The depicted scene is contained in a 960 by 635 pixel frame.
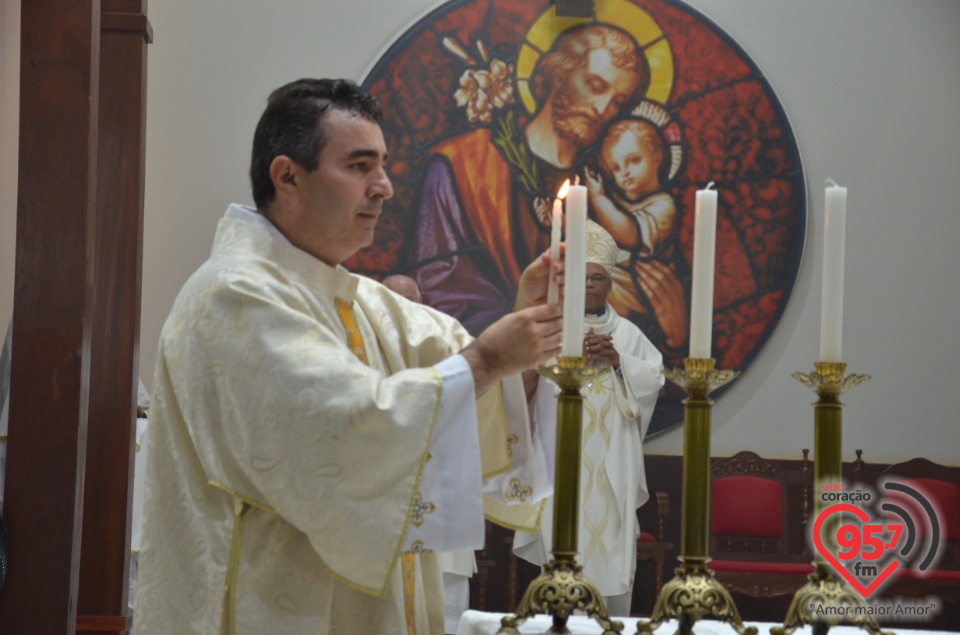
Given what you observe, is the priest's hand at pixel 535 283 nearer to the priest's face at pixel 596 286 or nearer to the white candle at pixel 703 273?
the white candle at pixel 703 273

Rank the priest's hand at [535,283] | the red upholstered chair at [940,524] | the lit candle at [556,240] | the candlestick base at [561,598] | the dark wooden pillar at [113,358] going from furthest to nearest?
the red upholstered chair at [940,524], the dark wooden pillar at [113,358], the priest's hand at [535,283], the lit candle at [556,240], the candlestick base at [561,598]

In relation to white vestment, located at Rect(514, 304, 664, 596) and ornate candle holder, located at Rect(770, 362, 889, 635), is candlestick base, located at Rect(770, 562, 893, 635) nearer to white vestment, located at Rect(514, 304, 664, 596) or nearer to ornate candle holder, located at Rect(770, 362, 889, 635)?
ornate candle holder, located at Rect(770, 362, 889, 635)

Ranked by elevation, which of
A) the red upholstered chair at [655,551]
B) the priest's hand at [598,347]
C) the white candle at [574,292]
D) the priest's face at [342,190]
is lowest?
the red upholstered chair at [655,551]

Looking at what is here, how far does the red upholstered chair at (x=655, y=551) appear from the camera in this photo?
6.82 metres

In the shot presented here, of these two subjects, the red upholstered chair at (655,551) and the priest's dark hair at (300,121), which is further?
the red upholstered chair at (655,551)

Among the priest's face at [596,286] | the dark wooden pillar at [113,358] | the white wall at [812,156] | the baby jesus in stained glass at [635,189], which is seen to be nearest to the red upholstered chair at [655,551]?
the white wall at [812,156]

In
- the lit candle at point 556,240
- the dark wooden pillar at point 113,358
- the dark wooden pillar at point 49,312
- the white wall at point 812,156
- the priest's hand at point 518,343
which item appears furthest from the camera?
the white wall at point 812,156

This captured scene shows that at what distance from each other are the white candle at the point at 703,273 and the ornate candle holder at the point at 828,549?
0.47 feet

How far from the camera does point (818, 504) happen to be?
1686 millimetres

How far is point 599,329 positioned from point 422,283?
49.5 inches

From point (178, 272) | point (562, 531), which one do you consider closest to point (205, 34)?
point (178, 272)

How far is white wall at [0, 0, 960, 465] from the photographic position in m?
7.62

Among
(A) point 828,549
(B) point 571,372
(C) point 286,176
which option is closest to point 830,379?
(A) point 828,549

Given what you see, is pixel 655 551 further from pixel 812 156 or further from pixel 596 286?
pixel 812 156
